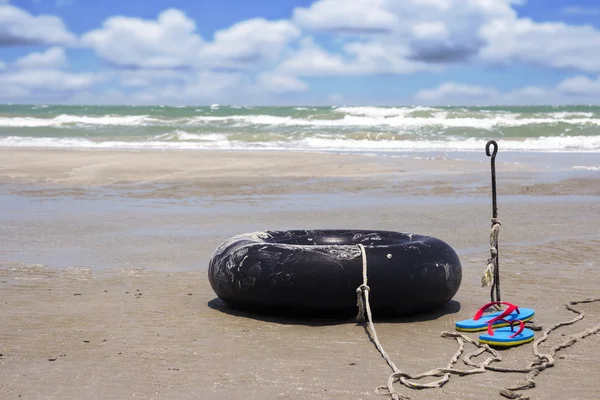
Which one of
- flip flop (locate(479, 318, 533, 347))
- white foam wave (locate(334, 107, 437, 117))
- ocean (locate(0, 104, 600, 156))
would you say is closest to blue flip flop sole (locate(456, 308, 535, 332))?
flip flop (locate(479, 318, 533, 347))

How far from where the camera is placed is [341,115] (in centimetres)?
4706

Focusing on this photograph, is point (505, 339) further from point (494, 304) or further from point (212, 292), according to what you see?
point (212, 292)

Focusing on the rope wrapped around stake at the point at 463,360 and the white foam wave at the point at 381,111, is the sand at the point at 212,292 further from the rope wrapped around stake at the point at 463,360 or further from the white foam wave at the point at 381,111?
the white foam wave at the point at 381,111

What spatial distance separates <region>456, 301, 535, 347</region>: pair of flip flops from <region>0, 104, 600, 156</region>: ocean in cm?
1993

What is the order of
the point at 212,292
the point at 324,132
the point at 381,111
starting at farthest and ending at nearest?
1. the point at 381,111
2. the point at 324,132
3. the point at 212,292

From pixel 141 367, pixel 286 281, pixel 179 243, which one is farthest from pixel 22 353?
pixel 179 243

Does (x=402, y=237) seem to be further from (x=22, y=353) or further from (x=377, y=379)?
(x=22, y=353)

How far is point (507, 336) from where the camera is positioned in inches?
208

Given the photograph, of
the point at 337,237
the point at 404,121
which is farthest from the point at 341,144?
the point at 337,237

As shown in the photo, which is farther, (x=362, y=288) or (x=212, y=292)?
(x=212, y=292)

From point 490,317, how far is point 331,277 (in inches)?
46.7

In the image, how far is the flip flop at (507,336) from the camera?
5211mm

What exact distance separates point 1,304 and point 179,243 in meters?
2.93

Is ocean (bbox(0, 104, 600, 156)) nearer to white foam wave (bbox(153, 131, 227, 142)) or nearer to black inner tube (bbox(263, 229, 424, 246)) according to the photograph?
white foam wave (bbox(153, 131, 227, 142))
